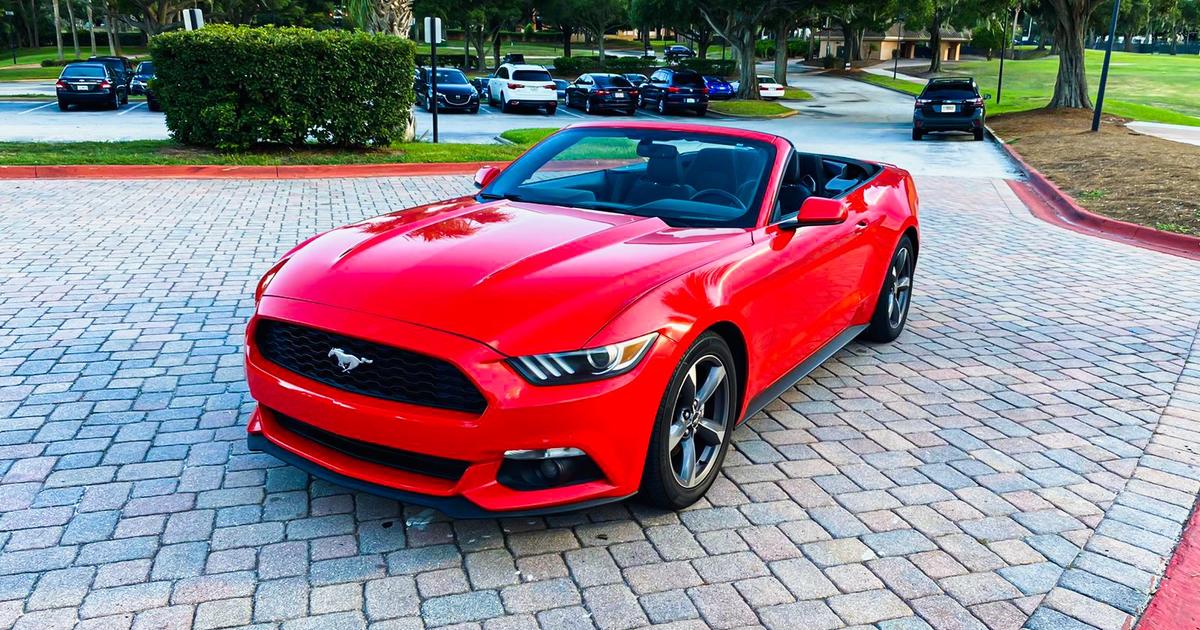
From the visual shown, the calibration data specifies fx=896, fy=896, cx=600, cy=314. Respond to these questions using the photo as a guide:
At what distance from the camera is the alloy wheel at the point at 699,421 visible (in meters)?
3.62

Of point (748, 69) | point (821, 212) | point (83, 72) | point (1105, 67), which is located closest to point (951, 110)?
point (1105, 67)

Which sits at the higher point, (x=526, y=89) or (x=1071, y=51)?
(x=1071, y=51)

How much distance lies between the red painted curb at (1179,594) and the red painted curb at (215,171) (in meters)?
12.5

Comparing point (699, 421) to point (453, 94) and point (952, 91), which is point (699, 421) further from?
point (453, 94)

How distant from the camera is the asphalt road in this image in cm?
1894

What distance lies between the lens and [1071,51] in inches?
1111

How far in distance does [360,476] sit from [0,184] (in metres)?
11.7

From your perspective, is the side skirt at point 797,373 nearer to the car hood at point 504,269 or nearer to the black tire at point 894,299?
the black tire at point 894,299

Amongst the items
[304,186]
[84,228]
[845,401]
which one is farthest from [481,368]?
[304,186]

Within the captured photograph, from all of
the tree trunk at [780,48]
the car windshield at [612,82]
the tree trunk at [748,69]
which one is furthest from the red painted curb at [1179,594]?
the tree trunk at [780,48]

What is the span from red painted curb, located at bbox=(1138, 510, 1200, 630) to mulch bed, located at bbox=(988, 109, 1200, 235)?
8.40 metres

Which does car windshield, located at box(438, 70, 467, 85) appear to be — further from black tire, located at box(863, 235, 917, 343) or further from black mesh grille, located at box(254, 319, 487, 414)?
black mesh grille, located at box(254, 319, 487, 414)

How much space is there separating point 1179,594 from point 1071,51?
2950 centimetres

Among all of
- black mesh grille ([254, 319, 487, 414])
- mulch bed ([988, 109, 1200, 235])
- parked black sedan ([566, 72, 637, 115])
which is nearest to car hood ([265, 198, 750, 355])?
black mesh grille ([254, 319, 487, 414])
